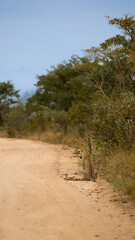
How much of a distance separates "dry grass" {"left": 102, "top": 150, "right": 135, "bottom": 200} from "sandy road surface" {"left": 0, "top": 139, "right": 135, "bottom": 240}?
21.1 inches

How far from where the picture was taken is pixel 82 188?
5.48 metres

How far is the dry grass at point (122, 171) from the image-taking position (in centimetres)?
476

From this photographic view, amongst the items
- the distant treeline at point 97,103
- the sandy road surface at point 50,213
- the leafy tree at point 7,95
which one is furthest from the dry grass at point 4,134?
the sandy road surface at point 50,213

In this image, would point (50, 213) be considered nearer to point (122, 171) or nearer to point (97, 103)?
point (122, 171)

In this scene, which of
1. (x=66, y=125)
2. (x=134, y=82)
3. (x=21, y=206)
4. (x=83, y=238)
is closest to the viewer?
(x=83, y=238)

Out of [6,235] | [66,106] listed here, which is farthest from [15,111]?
[6,235]

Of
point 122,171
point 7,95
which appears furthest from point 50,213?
point 7,95

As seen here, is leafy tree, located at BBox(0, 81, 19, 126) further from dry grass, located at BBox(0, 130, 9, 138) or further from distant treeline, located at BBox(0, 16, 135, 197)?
dry grass, located at BBox(0, 130, 9, 138)

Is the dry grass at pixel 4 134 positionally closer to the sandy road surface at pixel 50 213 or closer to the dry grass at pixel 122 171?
the sandy road surface at pixel 50 213

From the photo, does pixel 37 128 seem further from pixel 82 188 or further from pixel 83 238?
pixel 83 238

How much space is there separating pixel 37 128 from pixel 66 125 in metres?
1.52

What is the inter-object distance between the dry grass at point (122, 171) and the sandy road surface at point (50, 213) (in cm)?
53

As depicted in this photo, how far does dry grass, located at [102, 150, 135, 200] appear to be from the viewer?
4.76 meters

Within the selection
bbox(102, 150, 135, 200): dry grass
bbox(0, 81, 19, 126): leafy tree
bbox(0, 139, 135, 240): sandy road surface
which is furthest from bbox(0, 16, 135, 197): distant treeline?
bbox(0, 81, 19, 126): leafy tree
